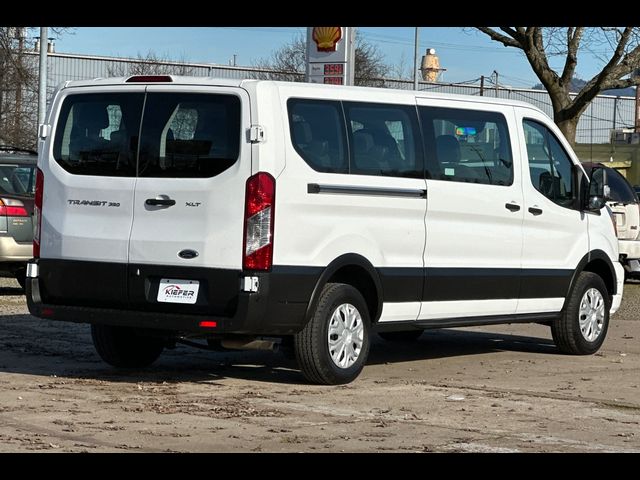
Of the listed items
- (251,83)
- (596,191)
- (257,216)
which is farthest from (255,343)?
(596,191)

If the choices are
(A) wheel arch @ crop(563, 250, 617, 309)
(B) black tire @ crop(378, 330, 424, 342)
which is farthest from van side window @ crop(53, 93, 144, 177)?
(A) wheel arch @ crop(563, 250, 617, 309)

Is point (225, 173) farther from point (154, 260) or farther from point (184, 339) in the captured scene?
point (184, 339)

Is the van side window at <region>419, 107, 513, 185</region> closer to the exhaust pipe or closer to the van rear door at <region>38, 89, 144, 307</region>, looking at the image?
the exhaust pipe

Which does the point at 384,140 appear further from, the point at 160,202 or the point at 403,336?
the point at 403,336

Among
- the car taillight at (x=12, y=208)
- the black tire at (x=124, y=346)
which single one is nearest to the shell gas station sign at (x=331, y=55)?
the car taillight at (x=12, y=208)

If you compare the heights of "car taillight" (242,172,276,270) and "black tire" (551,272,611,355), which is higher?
"car taillight" (242,172,276,270)

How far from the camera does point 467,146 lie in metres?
11.3

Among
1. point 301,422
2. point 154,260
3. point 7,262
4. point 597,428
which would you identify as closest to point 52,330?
point 7,262

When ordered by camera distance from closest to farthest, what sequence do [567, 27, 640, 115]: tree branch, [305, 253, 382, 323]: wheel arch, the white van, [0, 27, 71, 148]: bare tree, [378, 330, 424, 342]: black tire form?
the white van < [305, 253, 382, 323]: wheel arch < [378, 330, 424, 342]: black tire < [567, 27, 640, 115]: tree branch < [0, 27, 71, 148]: bare tree

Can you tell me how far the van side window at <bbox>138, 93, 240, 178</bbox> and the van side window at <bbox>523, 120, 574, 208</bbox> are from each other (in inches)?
132

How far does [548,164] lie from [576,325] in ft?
4.99

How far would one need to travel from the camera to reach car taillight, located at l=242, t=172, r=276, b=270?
957cm

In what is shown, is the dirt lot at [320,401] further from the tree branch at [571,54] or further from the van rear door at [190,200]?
the tree branch at [571,54]

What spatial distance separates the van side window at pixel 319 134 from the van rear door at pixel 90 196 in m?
1.20
